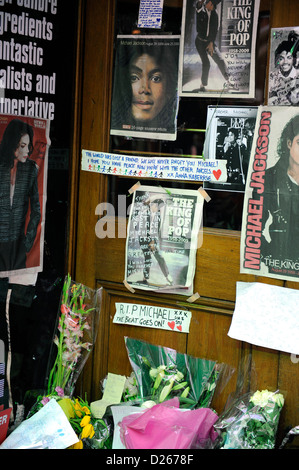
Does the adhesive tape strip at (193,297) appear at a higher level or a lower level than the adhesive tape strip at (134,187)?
lower

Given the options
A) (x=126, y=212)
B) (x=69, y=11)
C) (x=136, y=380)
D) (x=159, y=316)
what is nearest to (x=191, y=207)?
(x=126, y=212)

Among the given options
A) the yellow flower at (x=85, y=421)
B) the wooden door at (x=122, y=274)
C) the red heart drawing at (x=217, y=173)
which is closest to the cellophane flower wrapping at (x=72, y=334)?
the wooden door at (x=122, y=274)

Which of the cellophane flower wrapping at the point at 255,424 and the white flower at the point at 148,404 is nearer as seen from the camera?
the cellophane flower wrapping at the point at 255,424

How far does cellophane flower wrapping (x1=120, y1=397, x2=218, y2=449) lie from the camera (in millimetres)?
2451

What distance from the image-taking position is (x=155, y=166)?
2.75m

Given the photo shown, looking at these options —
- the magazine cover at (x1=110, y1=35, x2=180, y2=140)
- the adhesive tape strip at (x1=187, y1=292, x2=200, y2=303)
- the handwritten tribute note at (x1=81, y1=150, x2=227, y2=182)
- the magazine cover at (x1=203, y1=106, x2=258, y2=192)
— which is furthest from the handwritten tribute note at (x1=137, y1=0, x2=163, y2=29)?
the adhesive tape strip at (x1=187, y1=292, x2=200, y2=303)

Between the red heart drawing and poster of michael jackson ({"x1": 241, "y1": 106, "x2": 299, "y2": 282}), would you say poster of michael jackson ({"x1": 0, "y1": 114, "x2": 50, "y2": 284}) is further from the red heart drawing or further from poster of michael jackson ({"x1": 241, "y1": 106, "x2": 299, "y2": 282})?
poster of michael jackson ({"x1": 241, "y1": 106, "x2": 299, "y2": 282})

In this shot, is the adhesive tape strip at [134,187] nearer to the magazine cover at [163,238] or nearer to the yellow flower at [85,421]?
the magazine cover at [163,238]

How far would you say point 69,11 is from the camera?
9.16 ft

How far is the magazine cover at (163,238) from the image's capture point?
8.83 feet

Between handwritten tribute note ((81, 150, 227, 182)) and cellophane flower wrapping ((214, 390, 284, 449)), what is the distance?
0.91 metres

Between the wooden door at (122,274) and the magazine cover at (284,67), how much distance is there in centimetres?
5

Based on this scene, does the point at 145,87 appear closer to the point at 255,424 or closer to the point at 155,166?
the point at 155,166

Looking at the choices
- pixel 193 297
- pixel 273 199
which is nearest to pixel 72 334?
pixel 193 297
